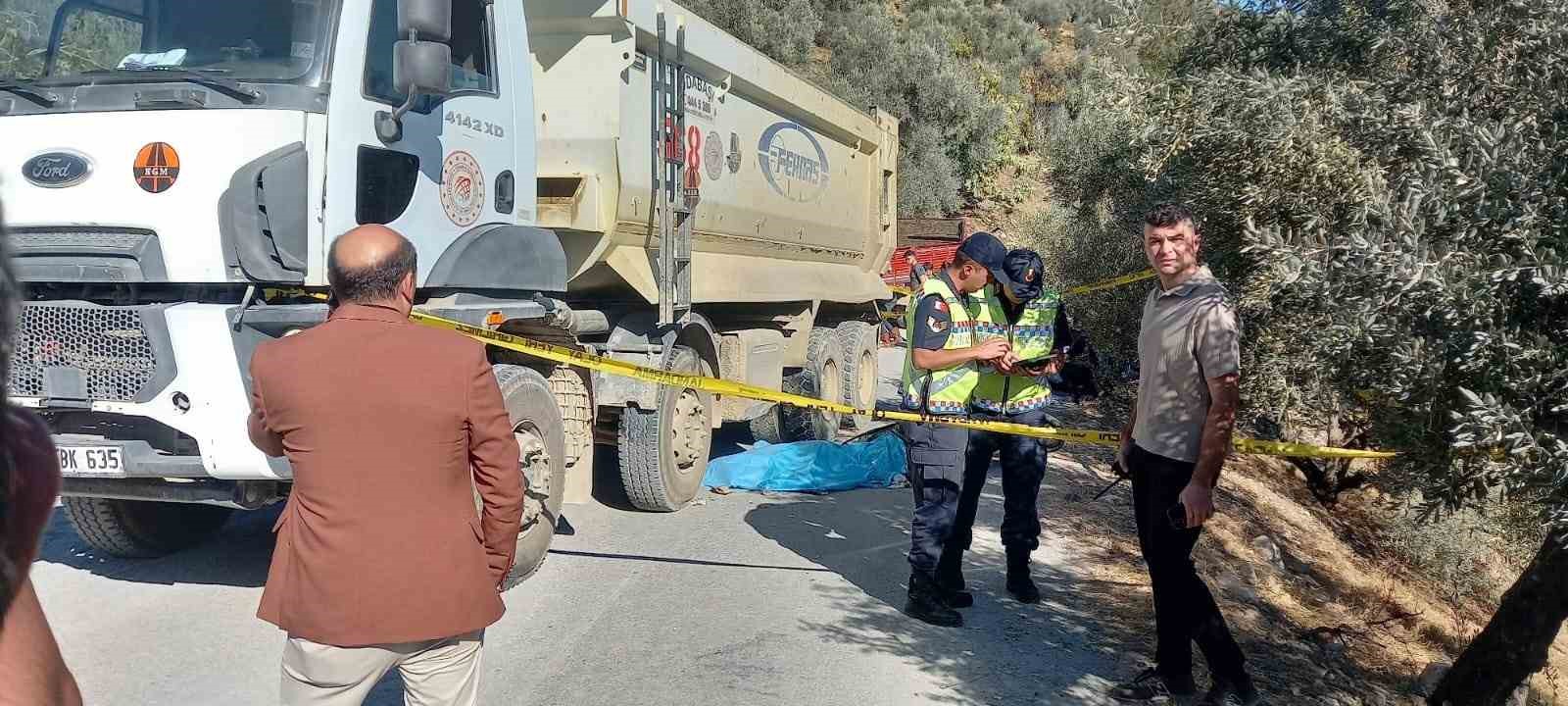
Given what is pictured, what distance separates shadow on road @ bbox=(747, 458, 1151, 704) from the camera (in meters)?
4.54

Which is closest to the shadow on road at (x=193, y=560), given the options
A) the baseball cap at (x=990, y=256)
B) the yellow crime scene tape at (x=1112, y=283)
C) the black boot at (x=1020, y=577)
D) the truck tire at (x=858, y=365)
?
the black boot at (x=1020, y=577)

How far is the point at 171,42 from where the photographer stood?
4.82 m

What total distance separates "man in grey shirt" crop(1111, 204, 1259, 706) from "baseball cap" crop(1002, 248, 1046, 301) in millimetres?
873

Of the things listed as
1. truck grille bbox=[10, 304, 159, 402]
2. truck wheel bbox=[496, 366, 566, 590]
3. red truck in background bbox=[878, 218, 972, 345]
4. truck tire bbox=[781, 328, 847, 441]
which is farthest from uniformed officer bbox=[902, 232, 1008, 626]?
red truck in background bbox=[878, 218, 972, 345]

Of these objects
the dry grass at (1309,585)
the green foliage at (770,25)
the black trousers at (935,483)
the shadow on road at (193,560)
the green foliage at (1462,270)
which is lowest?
the dry grass at (1309,585)

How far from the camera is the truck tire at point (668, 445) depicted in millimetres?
7133

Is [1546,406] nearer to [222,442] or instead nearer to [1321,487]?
[222,442]

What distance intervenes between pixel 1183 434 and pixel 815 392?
21.3 ft

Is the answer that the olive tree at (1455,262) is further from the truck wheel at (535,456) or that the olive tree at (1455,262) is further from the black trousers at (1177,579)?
the truck wheel at (535,456)

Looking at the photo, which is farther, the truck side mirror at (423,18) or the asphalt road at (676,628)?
the truck side mirror at (423,18)

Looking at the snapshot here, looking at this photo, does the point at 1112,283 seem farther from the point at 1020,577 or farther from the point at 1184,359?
the point at 1184,359

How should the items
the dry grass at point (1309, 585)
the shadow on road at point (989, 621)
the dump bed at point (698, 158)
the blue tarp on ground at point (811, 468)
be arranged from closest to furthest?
1. the shadow on road at point (989, 621)
2. the dry grass at point (1309, 585)
3. the dump bed at point (698, 158)
4. the blue tarp on ground at point (811, 468)

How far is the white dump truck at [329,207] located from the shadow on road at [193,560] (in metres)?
0.12

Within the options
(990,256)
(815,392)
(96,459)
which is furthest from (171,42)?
(815,392)
